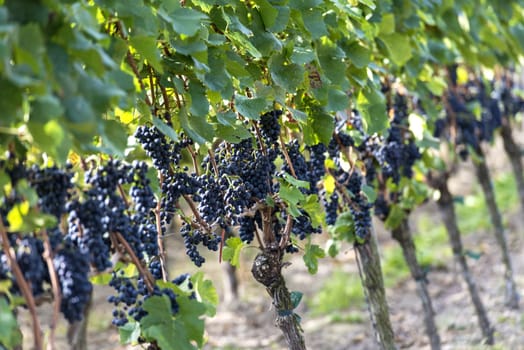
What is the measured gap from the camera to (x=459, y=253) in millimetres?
A: 6223

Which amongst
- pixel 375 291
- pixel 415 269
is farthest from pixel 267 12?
pixel 415 269

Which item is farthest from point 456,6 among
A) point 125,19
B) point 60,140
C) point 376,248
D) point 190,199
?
point 60,140

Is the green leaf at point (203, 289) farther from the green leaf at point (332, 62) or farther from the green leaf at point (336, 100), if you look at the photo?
the green leaf at point (332, 62)

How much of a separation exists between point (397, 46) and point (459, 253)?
2749mm

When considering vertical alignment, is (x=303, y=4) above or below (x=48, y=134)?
above

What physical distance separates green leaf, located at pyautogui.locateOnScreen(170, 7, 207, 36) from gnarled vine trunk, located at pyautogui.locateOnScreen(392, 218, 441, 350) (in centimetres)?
295

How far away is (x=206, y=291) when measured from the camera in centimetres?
269

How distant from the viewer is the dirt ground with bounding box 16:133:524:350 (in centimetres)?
650

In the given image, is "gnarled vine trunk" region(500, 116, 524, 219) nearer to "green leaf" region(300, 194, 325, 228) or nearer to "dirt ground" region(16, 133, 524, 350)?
"dirt ground" region(16, 133, 524, 350)

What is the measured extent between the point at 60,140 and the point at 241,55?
4.36 feet

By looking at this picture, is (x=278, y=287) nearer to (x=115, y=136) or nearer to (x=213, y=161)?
(x=213, y=161)

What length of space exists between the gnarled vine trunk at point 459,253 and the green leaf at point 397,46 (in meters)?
2.19

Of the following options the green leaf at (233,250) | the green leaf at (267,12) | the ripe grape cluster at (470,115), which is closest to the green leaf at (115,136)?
the green leaf at (267,12)

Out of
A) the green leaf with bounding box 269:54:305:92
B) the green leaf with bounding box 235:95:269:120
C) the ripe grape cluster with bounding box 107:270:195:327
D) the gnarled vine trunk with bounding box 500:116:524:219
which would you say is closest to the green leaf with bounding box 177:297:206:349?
the ripe grape cluster with bounding box 107:270:195:327
